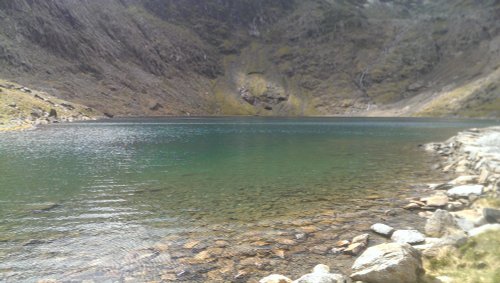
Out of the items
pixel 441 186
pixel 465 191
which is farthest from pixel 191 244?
pixel 441 186

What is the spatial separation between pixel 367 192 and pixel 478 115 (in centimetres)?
19449

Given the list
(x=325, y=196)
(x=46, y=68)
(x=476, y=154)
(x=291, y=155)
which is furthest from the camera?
(x=46, y=68)

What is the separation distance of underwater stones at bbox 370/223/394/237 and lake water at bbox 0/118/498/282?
0.87m

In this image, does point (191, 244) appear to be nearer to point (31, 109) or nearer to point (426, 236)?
point (426, 236)

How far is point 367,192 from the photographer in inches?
1178

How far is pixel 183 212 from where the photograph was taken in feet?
78.8

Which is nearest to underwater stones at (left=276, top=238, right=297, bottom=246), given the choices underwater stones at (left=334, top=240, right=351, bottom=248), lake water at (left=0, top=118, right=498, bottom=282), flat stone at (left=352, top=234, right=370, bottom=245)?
lake water at (left=0, top=118, right=498, bottom=282)

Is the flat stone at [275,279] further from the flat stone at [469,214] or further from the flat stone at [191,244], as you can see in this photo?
the flat stone at [469,214]

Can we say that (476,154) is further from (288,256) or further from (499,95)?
(499,95)

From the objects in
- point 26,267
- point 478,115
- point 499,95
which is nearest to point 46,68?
point 26,267

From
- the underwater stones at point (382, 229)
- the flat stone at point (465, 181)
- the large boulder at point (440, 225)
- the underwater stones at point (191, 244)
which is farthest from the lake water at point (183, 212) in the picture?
the large boulder at point (440, 225)

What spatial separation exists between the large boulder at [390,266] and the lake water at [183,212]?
291 centimetres

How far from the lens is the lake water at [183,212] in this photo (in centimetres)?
1603

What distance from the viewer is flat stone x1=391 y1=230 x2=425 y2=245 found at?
668 inches
